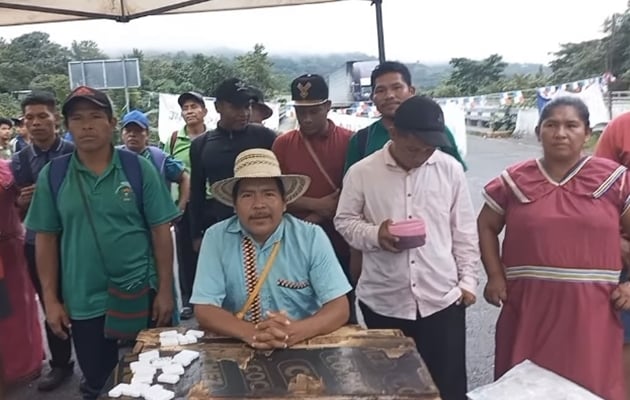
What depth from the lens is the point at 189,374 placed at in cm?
172

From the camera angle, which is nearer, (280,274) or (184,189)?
(280,274)

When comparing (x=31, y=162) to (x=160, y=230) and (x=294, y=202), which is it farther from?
(x=294, y=202)

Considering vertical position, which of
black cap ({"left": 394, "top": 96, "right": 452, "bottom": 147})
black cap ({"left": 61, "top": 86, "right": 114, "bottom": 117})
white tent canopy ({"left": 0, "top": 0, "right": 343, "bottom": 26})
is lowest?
A: black cap ({"left": 394, "top": 96, "right": 452, "bottom": 147})

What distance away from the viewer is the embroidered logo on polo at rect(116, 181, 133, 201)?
244cm

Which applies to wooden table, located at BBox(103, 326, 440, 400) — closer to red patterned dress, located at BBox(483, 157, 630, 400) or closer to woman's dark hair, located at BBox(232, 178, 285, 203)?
woman's dark hair, located at BBox(232, 178, 285, 203)

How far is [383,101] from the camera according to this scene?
2.78 m

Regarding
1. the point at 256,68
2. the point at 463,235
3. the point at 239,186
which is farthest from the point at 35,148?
the point at 256,68

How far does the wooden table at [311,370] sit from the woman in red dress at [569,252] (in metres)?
0.74

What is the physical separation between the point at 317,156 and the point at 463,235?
39.3 inches

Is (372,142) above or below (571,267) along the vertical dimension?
above

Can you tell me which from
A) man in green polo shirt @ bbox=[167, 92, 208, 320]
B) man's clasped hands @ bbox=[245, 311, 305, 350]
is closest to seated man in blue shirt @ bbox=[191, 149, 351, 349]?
man's clasped hands @ bbox=[245, 311, 305, 350]

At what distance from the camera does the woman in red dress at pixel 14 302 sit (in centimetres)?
314

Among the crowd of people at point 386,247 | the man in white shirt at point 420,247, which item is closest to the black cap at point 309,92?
the crowd of people at point 386,247

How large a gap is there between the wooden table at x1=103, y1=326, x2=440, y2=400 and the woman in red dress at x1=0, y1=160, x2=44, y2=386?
1.61 metres
